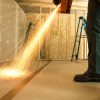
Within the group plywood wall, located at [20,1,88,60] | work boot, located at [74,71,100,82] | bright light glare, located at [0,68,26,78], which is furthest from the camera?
plywood wall, located at [20,1,88,60]

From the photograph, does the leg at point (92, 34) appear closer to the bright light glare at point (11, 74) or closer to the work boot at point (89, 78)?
the work boot at point (89, 78)

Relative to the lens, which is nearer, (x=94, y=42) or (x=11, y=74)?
(x=94, y=42)

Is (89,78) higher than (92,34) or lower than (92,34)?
lower

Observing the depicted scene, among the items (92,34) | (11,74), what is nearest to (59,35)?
(11,74)

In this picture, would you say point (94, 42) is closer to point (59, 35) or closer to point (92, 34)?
point (92, 34)

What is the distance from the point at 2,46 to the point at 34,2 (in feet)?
6.12

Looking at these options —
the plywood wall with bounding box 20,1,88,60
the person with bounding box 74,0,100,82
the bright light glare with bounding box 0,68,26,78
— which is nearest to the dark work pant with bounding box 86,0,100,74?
the person with bounding box 74,0,100,82

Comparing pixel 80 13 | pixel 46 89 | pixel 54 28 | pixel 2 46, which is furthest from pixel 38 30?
pixel 46 89

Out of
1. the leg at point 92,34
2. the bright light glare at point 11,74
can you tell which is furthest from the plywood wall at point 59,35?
the leg at point 92,34

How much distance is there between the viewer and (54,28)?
4.46 meters

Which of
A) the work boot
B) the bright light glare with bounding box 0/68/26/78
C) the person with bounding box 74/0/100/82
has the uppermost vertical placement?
the person with bounding box 74/0/100/82

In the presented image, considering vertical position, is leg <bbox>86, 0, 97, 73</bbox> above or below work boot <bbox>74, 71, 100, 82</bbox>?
above

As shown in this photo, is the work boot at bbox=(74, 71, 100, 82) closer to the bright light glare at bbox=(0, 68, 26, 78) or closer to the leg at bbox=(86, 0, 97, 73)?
the leg at bbox=(86, 0, 97, 73)

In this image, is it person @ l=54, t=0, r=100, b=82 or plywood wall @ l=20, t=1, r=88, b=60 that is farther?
plywood wall @ l=20, t=1, r=88, b=60
